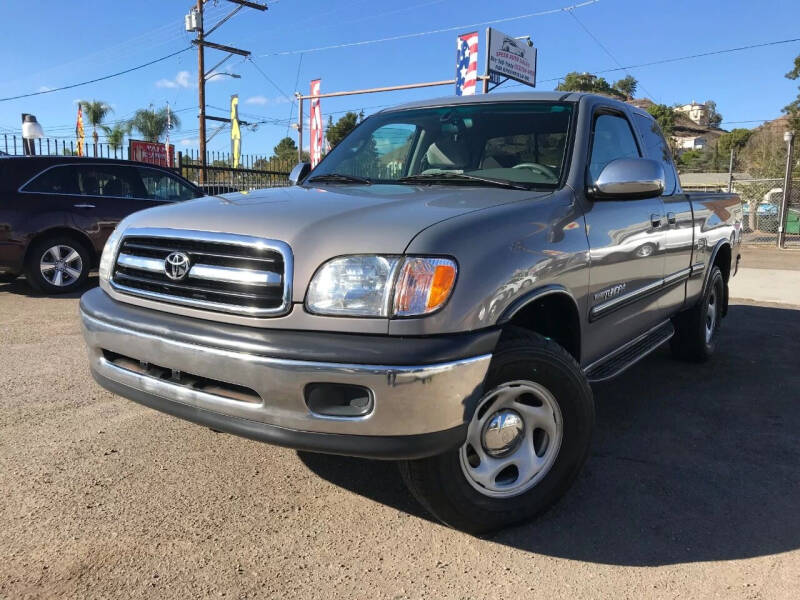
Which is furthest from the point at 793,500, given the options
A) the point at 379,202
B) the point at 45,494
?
the point at 45,494

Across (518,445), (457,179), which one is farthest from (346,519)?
(457,179)

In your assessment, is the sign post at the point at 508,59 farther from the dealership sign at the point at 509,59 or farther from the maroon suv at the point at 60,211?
the maroon suv at the point at 60,211

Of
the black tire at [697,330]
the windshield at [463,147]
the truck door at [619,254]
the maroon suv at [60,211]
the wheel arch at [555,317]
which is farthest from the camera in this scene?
the maroon suv at [60,211]

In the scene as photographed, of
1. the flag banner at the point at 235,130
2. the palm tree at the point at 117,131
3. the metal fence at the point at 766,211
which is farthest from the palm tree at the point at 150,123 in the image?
the metal fence at the point at 766,211

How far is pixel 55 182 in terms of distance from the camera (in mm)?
7582

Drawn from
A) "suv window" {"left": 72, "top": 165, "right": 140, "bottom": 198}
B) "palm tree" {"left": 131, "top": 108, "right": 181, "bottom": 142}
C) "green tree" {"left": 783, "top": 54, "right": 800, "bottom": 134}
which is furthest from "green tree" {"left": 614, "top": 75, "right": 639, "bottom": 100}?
"suv window" {"left": 72, "top": 165, "right": 140, "bottom": 198}

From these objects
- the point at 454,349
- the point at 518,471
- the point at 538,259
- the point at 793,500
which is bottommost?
the point at 793,500

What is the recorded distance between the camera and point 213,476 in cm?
299

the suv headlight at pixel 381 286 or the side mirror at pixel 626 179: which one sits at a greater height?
the side mirror at pixel 626 179

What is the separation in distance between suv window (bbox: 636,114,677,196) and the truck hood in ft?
6.31

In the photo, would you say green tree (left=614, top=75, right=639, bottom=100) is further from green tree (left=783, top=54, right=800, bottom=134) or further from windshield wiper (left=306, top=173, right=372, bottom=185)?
windshield wiper (left=306, top=173, right=372, bottom=185)

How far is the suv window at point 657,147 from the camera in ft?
14.5

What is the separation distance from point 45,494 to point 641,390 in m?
3.66

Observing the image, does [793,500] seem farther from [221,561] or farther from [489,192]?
[221,561]
